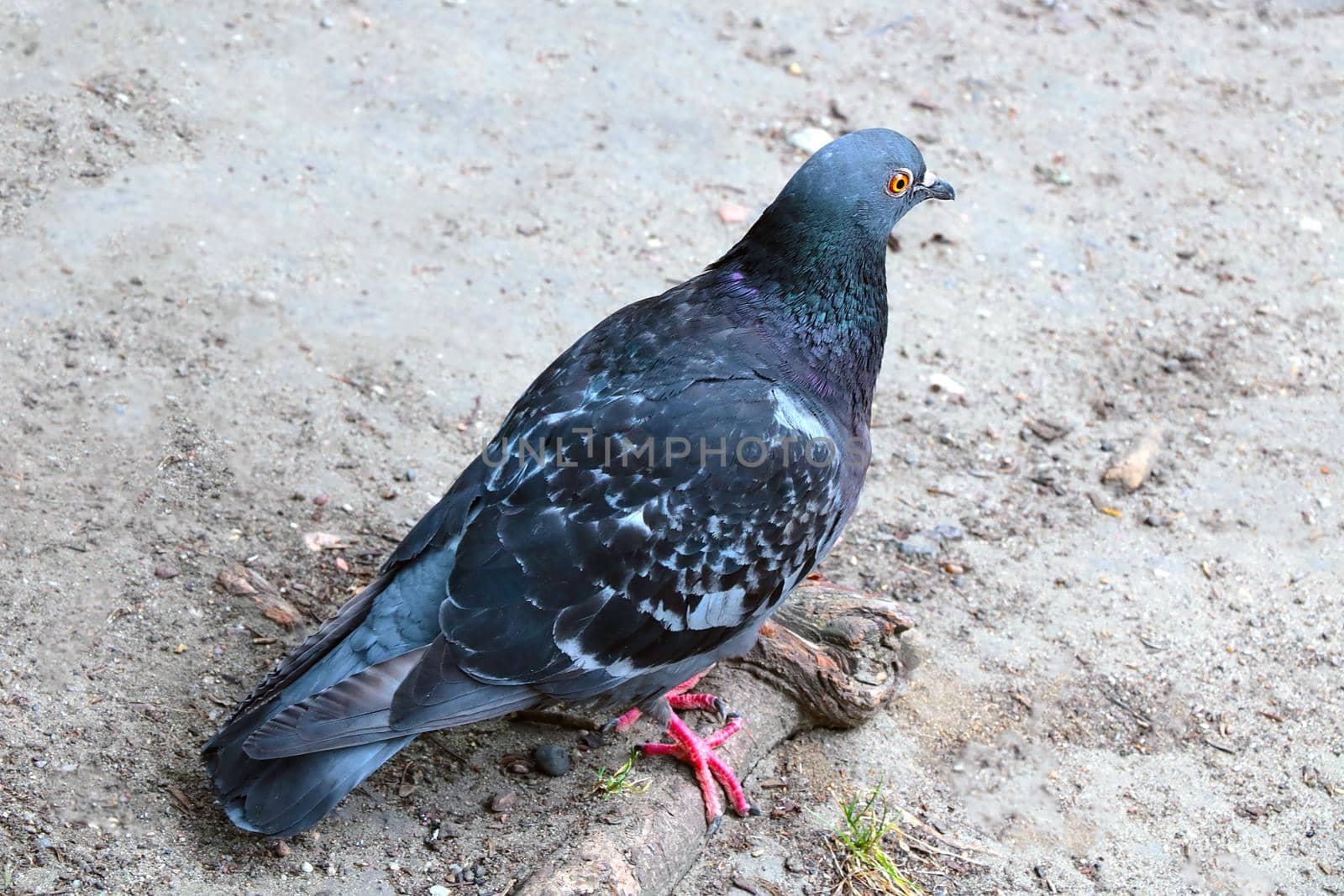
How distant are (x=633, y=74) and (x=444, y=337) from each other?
2.66m

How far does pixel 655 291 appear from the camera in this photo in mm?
6156

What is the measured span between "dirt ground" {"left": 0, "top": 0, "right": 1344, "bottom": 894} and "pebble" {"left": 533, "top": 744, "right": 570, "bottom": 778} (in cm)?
8

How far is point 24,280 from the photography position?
17.2 ft

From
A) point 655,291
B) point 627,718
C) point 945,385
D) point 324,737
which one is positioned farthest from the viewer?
point 655,291

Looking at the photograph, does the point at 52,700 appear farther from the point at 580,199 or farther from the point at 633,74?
the point at 633,74

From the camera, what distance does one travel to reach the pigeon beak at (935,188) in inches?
165

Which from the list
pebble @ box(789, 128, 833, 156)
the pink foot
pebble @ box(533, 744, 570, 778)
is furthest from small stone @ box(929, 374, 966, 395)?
pebble @ box(533, 744, 570, 778)

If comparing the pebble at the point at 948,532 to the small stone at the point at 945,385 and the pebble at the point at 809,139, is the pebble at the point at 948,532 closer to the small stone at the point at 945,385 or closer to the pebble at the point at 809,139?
the small stone at the point at 945,385

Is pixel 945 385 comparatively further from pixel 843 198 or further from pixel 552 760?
pixel 552 760

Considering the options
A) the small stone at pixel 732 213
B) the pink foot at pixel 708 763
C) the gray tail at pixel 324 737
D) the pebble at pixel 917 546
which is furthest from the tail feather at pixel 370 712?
the small stone at pixel 732 213

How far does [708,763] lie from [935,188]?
2070 mm

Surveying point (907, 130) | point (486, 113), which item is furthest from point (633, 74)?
point (907, 130)

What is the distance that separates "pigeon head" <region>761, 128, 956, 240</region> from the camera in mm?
3832

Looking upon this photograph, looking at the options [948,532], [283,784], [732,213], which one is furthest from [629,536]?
[732,213]
